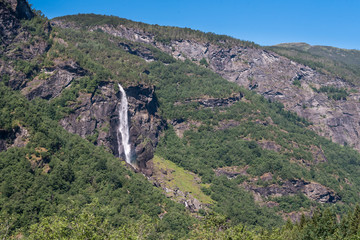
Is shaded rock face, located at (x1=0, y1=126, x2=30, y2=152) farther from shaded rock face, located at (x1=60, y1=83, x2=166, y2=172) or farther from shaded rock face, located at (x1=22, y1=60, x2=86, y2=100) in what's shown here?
shaded rock face, located at (x1=22, y1=60, x2=86, y2=100)

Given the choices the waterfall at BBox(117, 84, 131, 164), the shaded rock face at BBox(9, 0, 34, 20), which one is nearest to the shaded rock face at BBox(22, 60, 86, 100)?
the waterfall at BBox(117, 84, 131, 164)

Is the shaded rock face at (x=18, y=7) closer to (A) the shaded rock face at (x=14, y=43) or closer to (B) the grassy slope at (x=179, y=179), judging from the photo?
(A) the shaded rock face at (x=14, y=43)

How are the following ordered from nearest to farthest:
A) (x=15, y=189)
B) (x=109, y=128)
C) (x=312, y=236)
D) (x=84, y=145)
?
(x=312, y=236), (x=15, y=189), (x=84, y=145), (x=109, y=128)

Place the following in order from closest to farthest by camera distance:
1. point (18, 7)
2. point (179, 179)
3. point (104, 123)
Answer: point (179, 179)
point (104, 123)
point (18, 7)

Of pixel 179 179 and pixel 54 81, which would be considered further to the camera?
pixel 54 81

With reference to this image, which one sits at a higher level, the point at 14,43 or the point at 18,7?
the point at 18,7

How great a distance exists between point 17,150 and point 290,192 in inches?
5647

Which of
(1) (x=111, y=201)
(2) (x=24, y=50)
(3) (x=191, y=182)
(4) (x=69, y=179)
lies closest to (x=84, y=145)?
(4) (x=69, y=179)

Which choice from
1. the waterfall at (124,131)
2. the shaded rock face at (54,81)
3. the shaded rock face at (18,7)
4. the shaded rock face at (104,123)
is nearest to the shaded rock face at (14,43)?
the shaded rock face at (18,7)

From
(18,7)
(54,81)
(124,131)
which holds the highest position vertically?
(18,7)

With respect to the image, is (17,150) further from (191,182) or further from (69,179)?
(191,182)

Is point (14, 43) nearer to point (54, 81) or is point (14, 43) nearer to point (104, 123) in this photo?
point (54, 81)

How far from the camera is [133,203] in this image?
444 ft

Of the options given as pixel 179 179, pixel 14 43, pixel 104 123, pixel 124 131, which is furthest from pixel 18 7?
pixel 179 179
